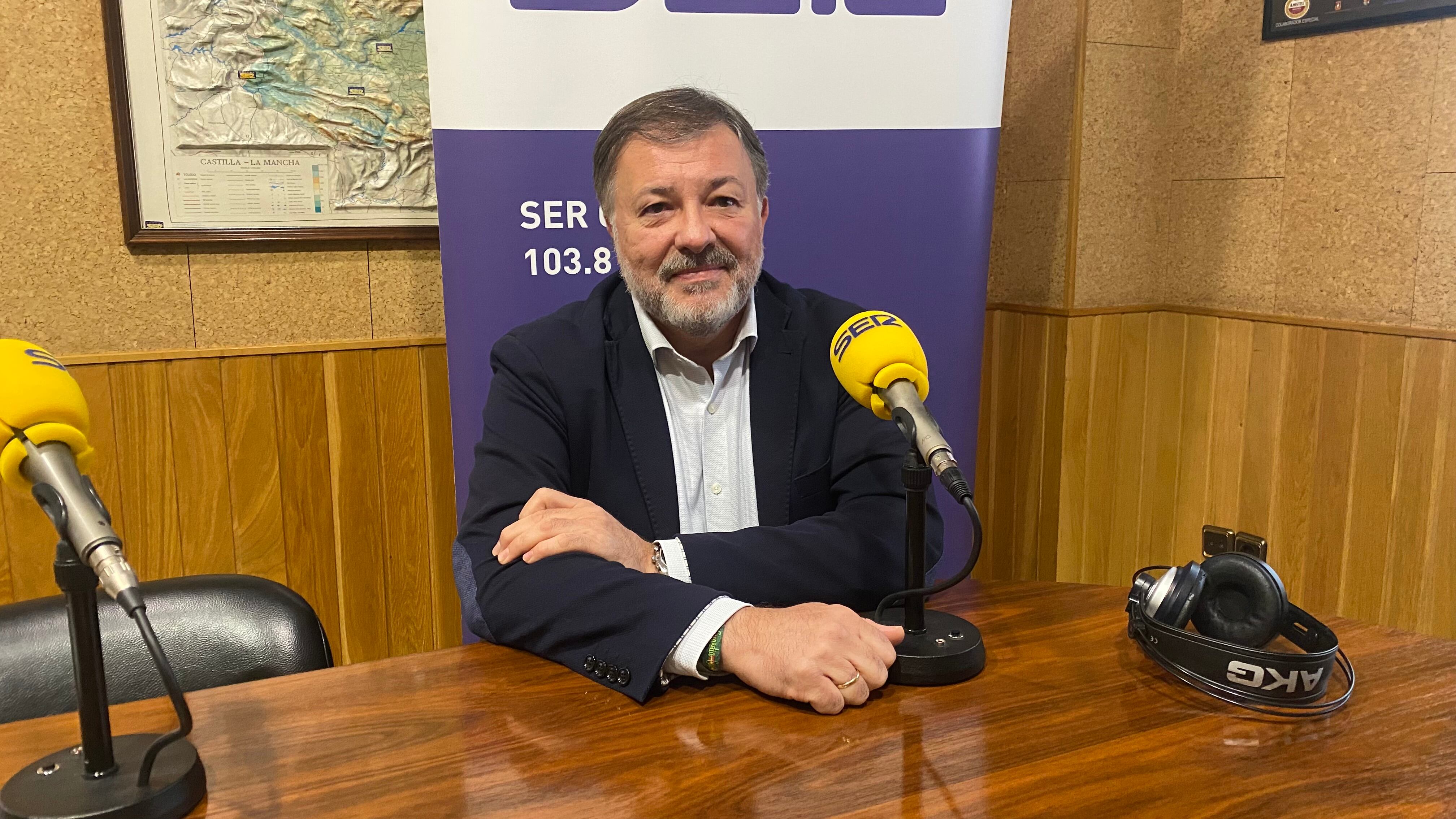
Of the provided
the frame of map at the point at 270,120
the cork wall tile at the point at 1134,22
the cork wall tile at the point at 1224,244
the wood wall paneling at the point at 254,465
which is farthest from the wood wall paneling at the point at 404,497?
the cork wall tile at the point at 1224,244

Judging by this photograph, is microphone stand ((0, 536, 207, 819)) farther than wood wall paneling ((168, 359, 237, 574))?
No

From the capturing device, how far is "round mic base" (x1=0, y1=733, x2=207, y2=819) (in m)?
0.93

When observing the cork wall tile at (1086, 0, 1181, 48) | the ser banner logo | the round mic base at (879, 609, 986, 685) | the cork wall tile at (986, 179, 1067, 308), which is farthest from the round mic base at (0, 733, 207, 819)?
the cork wall tile at (1086, 0, 1181, 48)

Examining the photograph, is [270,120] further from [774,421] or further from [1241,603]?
[1241,603]

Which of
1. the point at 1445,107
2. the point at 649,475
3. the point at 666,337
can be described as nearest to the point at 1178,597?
the point at 649,475

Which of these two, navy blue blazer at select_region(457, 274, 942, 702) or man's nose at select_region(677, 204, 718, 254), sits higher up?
man's nose at select_region(677, 204, 718, 254)

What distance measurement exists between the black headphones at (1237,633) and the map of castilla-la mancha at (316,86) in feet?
7.08

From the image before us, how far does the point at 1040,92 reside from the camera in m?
3.25

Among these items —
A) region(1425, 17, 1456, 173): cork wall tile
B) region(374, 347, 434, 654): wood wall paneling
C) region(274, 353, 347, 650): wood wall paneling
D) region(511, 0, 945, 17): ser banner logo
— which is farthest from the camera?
region(374, 347, 434, 654): wood wall paneling

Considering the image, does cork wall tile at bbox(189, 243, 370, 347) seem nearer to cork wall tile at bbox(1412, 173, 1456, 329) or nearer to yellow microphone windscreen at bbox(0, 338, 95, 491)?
yellow microphone windscreen at bbox(0, 338, 95, 491)

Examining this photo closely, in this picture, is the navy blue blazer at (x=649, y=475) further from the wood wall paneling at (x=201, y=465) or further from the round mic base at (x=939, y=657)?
the wood wall paneling at (x=201, y=465)

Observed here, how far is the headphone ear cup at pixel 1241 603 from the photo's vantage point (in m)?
1.24

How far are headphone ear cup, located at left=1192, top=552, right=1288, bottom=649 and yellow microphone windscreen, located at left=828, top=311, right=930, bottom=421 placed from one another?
426 millimetres

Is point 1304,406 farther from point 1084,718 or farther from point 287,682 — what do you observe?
point 287,682
